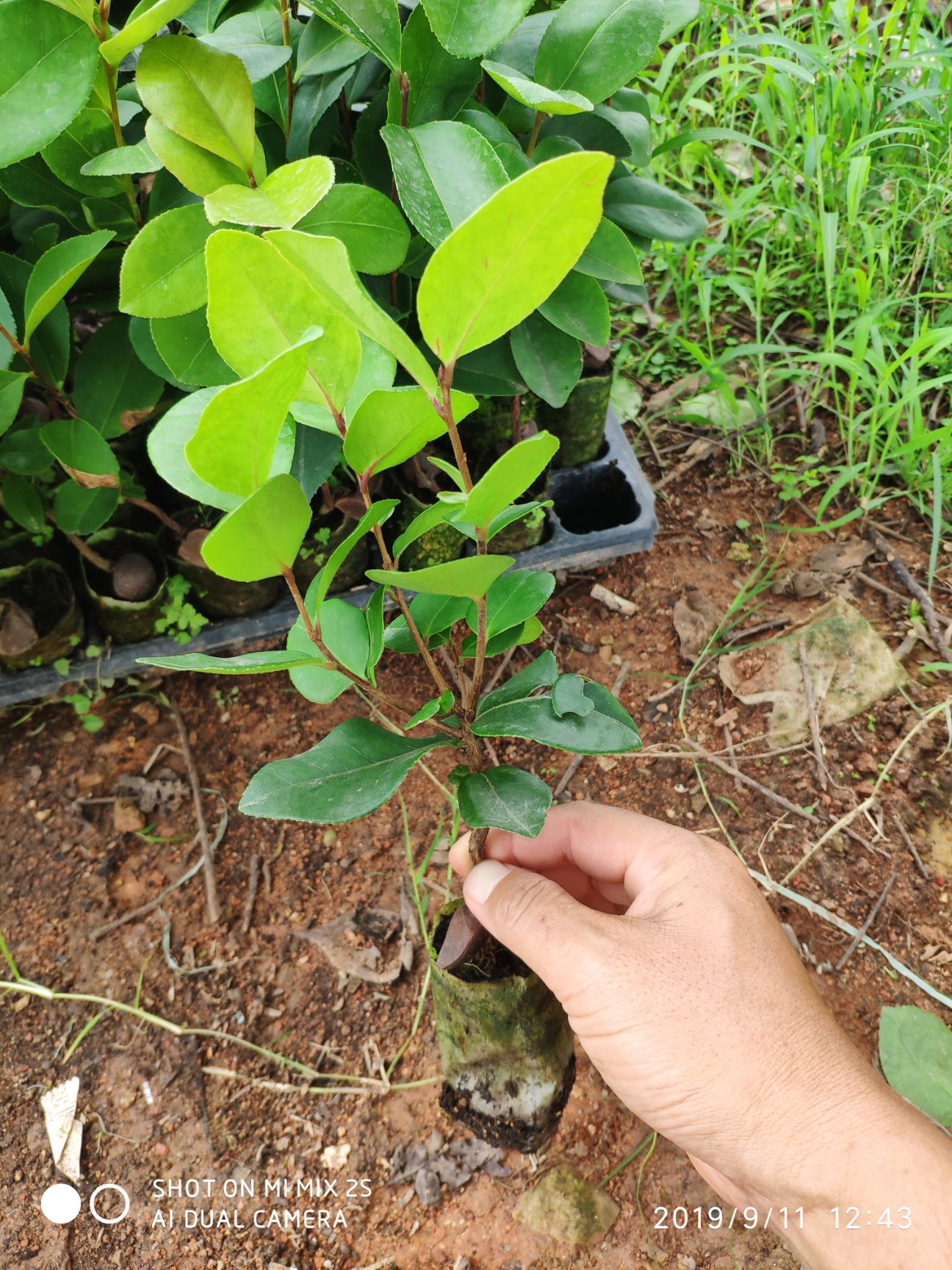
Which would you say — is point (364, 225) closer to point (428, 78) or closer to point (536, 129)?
point (428, 78)

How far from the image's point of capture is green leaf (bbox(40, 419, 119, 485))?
3.73 ft

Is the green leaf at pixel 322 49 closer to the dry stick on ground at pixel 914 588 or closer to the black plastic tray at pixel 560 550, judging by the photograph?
the black plastic tray at pixel 560 550

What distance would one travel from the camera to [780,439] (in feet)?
6.27

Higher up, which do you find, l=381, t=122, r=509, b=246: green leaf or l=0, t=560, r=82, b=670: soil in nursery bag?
l=381, t=122, r=509, b=246: green leaf

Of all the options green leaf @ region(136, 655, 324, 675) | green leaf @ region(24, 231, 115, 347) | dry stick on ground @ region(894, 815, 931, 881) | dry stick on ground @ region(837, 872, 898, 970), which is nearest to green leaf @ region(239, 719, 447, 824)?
green leaf @ region(136, 655, 324, 675)

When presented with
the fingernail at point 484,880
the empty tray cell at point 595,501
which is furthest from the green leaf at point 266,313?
the empty tray cell at point 595,501

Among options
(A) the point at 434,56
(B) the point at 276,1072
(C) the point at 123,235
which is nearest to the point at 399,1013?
(B) the point at 276,1072

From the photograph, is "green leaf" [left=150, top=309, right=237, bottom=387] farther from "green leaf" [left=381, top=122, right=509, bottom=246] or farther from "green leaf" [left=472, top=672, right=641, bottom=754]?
"green leaf" [left=472, top=672, right=641, bottom=754]

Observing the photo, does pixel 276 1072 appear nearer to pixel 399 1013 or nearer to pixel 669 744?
pixel 399 1013

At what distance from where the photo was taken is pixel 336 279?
0.45m

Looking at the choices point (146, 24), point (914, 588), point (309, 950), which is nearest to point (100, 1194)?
point (309, 950)

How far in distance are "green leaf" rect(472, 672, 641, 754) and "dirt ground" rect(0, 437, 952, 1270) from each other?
749mm

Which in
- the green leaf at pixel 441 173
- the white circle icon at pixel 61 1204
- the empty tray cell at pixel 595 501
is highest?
the green leaf at pixel 441 173

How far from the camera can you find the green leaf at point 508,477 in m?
0.50
